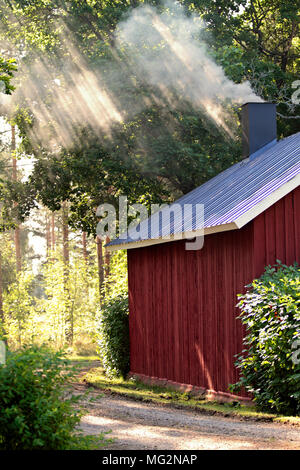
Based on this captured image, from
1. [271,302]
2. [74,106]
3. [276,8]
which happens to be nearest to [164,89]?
[74,106]

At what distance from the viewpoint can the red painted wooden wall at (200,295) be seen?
11.6m

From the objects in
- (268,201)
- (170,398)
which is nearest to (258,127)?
(268,201)

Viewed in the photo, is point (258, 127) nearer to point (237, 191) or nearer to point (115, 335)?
point (237, 191)

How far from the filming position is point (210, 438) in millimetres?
7930

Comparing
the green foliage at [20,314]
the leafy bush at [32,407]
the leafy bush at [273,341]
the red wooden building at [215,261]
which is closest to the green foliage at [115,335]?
the red wooden building at [215,261]

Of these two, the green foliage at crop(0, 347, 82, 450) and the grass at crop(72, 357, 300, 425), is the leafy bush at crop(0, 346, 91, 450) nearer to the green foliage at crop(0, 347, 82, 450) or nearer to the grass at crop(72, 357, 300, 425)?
the green foliage at crop(0, 347, 82, 450)

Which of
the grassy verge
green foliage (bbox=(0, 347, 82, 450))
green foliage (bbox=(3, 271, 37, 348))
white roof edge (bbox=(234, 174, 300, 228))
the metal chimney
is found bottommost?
the grassy verge

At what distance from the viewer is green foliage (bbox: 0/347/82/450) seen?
5.95m

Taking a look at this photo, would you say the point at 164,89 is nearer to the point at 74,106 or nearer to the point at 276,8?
the point at 74,106

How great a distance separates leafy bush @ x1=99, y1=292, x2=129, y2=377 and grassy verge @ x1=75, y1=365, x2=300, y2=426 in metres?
0.33

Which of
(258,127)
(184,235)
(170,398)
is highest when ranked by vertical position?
(258,127)

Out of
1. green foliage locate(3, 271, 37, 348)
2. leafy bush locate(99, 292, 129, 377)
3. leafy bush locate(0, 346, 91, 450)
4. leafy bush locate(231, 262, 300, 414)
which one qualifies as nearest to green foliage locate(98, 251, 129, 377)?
leafy bush locate(99, 292, 129, 377)

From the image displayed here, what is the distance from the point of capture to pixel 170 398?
13.3m

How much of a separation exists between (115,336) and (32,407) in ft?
37.4
